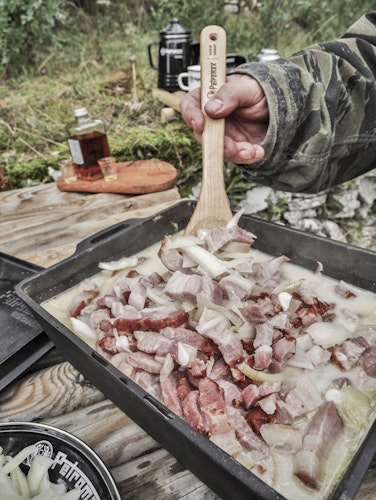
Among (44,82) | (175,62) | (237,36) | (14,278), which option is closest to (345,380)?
(14,278)

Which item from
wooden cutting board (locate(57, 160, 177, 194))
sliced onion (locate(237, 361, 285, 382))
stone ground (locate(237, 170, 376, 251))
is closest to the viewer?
sliced onion (locate(237, 361, 285, 382))

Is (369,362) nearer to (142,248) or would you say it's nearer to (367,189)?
(142,248)

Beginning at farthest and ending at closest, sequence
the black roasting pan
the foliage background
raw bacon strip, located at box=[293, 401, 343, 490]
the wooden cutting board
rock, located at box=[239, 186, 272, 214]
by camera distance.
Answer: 1. rock, located at box=[239, 186, 272, 214]
2. the foliage background
3. the wooden cutting board
4. raw bacon strip, located at box=[293, 401, 343, 490]
5. the black roasting pan

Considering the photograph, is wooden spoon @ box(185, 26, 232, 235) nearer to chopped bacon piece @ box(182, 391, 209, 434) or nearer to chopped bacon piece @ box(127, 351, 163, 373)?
chopped bacon piece @ box(127, 351, 163, 373)

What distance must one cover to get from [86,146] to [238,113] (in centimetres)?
146

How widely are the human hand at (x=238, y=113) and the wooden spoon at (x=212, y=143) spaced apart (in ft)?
0.19

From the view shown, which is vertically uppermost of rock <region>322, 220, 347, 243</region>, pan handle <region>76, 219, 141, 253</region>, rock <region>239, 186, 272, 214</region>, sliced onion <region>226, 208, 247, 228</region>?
sliced onion <region>226, 208, 247, 228</region>

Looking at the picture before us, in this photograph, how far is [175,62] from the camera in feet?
13.0

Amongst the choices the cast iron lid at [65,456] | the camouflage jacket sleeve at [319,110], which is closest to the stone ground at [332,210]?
the camouflage jacket sleeve at [319,110]

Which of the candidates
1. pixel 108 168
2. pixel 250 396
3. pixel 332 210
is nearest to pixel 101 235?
pixel 250 396

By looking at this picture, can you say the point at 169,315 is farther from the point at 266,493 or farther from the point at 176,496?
the point at 266,493

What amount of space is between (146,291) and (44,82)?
14.2 ft

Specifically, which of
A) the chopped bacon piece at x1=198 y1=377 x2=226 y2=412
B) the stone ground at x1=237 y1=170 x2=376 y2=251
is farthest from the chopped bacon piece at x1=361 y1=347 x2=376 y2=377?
the stone ground at x1=237 y1=170 x2=376 y2=251

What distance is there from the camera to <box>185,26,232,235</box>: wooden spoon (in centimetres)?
169
